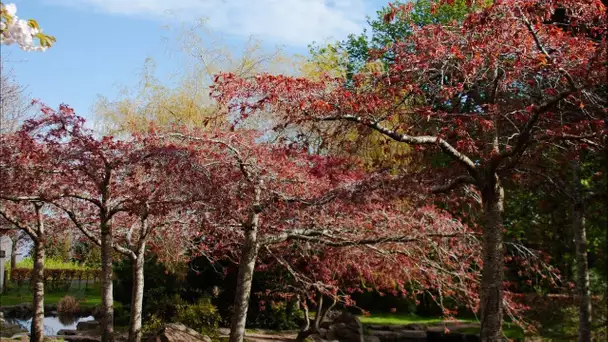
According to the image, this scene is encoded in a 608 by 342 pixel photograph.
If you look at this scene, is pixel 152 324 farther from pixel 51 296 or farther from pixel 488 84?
pixel 51 296

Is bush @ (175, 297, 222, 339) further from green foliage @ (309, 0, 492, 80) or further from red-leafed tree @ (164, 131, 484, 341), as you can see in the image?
green foliage @ (309, 0, 492, 80)

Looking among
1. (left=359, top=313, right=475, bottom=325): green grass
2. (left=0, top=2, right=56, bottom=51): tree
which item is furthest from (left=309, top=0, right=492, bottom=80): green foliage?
(left=0, top=2, right=56, bottom=51): tree

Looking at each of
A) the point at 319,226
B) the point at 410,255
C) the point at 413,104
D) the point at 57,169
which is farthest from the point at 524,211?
the point at 57,169

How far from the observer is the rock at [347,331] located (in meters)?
14.7

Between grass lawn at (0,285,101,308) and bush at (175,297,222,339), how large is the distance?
10.3 m

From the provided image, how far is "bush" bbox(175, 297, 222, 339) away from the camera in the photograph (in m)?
13.1

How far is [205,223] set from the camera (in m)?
10.0

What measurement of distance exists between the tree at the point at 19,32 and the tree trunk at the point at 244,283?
21.3 ft

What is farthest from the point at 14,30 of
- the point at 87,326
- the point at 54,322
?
the point at 54,322

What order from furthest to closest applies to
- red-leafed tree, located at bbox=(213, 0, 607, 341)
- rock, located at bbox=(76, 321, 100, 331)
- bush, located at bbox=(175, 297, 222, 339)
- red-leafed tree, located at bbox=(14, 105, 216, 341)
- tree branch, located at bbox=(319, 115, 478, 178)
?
rock, located at bbox=(76, 321, 100, 331)
bush, located at bbox=(175, 297, 222, 339)
red-leafed tree, located at bbox=(14, 105, 216, 341)
tree branch, located at bbox=(319, 115, 478, 178)
red-leafed tree, located at bbox=(213, 0, 607, 341)

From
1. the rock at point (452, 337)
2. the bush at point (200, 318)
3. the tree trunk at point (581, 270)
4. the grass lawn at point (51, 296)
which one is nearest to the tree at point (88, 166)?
the bush at point (200, 318)

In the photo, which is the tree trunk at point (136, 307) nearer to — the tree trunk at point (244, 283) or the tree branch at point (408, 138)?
the tree trunk at point (244, 283)

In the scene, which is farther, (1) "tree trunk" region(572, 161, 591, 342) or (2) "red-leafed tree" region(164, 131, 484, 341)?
(1) "tree trunk" region(572, 161, 591, 342)

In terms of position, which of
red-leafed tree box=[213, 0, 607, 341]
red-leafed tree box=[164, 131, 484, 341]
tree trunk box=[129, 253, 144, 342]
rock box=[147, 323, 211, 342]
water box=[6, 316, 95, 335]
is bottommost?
water box=[6, 316, 95, 335]
